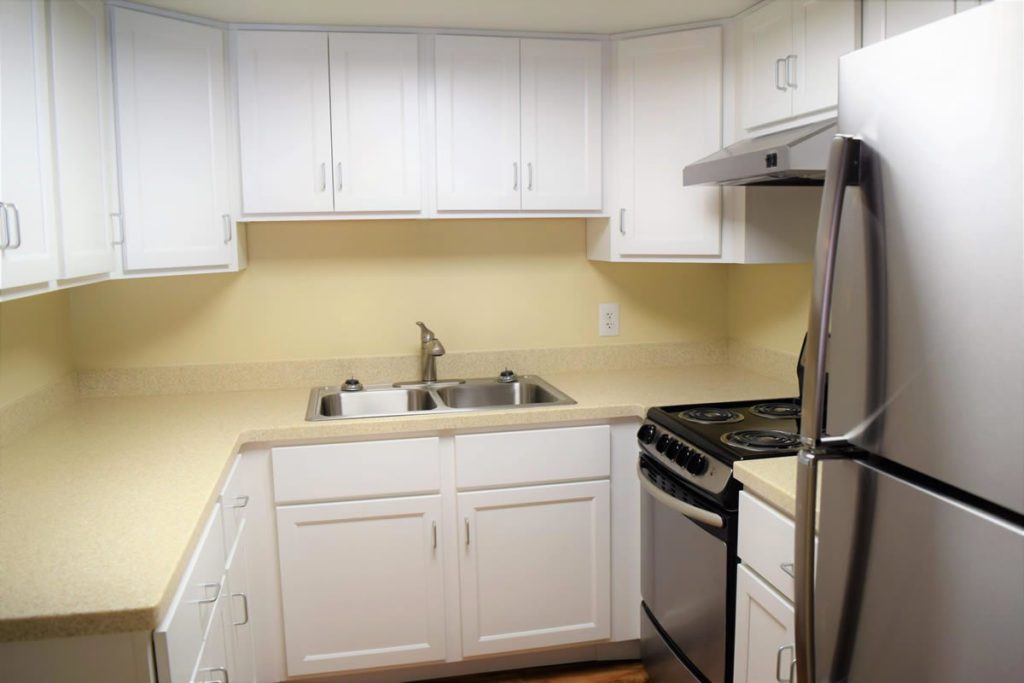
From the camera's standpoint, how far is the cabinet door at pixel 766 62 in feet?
7.34

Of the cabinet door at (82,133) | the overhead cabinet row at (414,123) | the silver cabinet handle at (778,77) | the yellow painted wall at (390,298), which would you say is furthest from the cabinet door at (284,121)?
the silver cabinet handle at (778,77)

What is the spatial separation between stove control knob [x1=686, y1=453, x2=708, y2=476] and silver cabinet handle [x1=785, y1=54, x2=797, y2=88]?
3.48 ft

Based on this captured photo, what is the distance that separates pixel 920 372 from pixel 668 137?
1850 mm

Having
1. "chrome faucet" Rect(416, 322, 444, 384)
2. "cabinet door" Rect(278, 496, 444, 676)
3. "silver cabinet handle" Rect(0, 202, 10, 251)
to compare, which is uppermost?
"silver cabinet handle" Rect(0, 202, 10, 251)

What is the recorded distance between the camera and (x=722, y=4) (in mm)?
2402

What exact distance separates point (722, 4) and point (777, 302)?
1.04 m

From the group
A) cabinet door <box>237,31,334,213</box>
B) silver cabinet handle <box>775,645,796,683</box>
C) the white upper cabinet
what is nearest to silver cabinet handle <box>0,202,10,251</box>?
cabinet door <box>237,31,334,213</box>

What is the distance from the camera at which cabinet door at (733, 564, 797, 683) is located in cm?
167

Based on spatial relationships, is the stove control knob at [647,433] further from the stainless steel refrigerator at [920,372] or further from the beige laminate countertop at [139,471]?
the stainless steel refrigerator at [920,372]

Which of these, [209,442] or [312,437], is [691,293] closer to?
[312,437]

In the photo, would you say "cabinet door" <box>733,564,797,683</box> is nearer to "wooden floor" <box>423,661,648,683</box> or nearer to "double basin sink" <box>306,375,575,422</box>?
"wooden floor" <box>423,661,648,683</box>

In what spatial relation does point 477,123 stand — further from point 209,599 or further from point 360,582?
point 209,599

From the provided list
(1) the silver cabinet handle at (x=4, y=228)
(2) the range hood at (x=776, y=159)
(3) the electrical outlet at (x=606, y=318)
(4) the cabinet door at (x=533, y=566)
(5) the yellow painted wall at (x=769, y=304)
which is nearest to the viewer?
(1) the silver cabinet handle at (x=4, y=228)

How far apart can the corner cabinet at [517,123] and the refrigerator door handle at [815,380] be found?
166 cm
